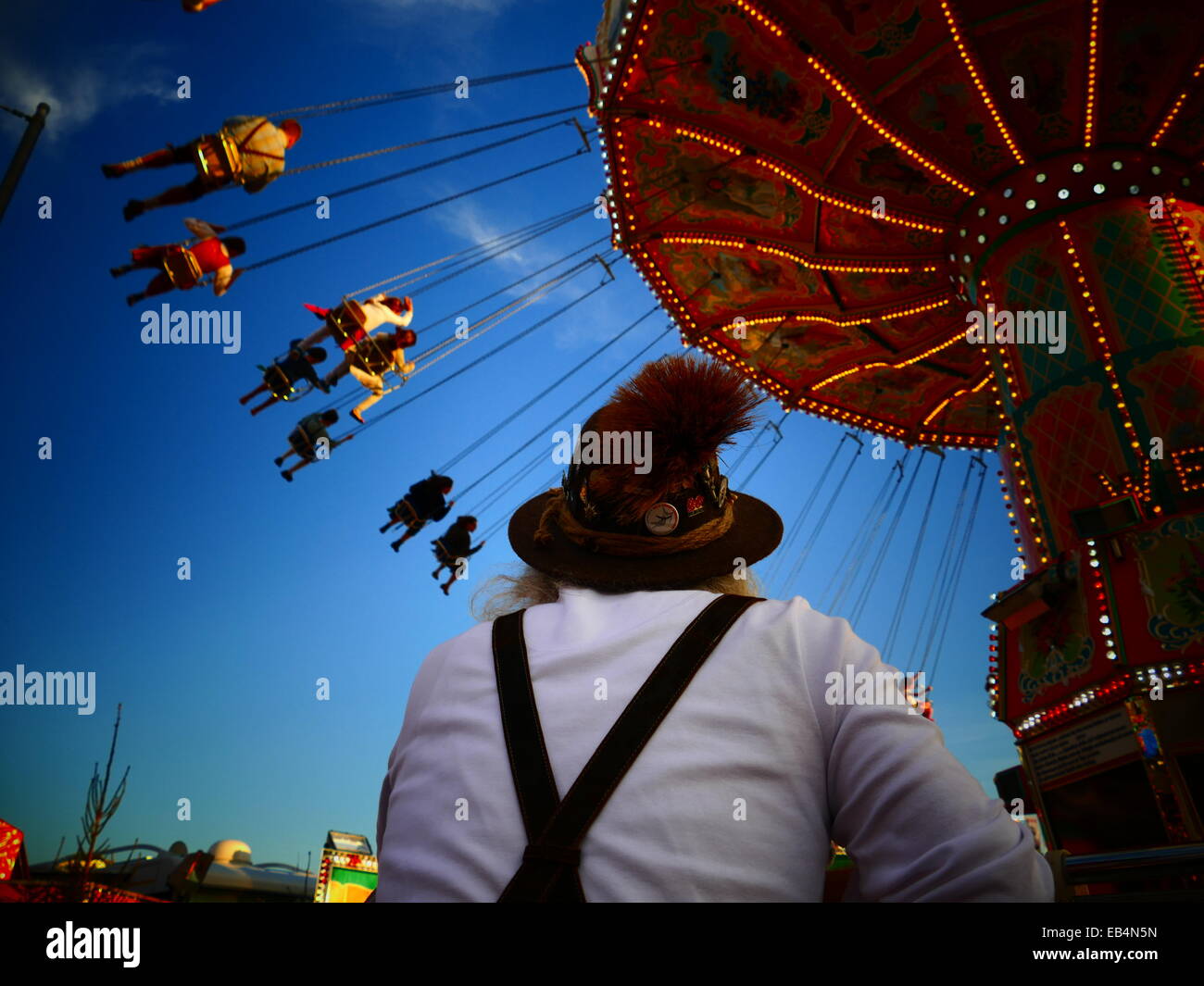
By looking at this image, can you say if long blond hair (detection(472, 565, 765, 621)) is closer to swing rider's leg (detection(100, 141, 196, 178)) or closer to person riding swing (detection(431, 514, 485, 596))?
swing rider's leg (detection(100, 141, 196, 178))

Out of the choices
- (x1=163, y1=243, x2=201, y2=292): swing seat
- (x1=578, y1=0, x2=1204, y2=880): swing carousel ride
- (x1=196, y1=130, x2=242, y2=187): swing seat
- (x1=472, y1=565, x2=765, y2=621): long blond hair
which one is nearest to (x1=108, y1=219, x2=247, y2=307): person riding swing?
(x1=163, y1=243, x2=201, y2=292): swing seat

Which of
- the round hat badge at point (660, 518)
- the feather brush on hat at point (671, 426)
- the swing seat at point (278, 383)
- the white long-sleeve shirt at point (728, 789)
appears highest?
the swing seat at point (278, 383)

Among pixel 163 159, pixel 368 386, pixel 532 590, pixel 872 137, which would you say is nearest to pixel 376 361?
pixel 368 386

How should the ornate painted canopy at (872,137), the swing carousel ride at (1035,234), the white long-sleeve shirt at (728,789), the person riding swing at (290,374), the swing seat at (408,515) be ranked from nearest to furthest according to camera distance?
the white long-sleeve shirt at (728,789) → the swing carousel ride at (1035,234) → the ornate painted canopy at (872,137) → the person riding swing at (290,374) → the swing seat at (408,515)

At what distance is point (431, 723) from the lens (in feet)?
5.37

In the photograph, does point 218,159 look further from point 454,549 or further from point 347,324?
point 454,549

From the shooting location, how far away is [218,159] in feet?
22.8

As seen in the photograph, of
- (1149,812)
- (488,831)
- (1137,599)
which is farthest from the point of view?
(1137,599)

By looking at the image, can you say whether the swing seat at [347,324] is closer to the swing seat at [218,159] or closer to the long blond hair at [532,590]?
the swing seat at [218,159]

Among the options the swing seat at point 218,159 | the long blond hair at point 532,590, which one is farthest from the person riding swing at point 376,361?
the long blond hair at point 532,590

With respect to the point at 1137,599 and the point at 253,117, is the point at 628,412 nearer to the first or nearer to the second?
the point at 1137,599

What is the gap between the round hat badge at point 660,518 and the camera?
196 centimetres
